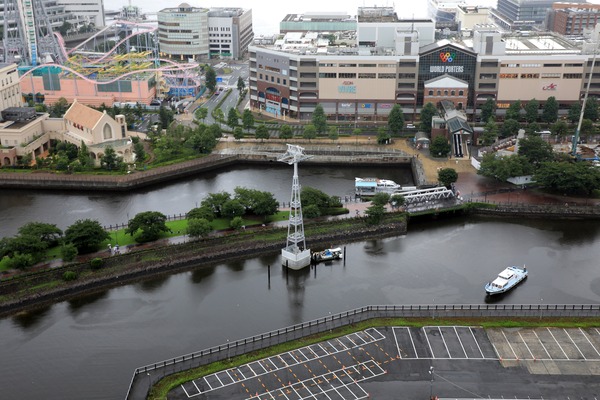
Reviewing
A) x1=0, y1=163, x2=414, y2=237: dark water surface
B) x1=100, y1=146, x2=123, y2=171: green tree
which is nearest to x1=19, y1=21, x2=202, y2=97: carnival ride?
x1=100, y1=146, x2=123, y2=171: green tree

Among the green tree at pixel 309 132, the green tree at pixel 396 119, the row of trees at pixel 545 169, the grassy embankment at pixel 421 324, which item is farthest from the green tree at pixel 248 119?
the grassy embankment at pixel 421 324

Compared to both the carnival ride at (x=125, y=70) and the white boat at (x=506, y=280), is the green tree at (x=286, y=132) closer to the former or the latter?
the carnival ride at (x=125, y=70)

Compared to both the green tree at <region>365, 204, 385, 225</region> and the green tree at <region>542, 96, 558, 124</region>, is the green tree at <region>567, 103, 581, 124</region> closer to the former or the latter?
the green tree at <region>542, 96, 558, 124</region>

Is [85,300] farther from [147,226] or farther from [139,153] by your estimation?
[139,153]

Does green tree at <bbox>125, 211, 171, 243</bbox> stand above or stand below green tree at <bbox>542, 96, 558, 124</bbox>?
below

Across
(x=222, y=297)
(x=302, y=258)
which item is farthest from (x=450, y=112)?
(x=222, y=297)

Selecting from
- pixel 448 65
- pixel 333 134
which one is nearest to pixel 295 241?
pixel 333 134
